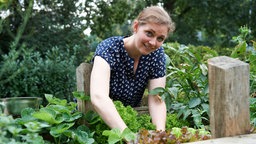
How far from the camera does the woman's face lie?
2492mm

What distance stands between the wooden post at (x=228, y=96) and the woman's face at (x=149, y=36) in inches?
29.0

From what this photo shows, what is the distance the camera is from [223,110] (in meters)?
1.75

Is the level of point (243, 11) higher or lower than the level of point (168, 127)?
higher

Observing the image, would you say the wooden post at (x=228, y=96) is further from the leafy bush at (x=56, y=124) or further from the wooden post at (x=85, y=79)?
the wooden post at (x=85, y=79)

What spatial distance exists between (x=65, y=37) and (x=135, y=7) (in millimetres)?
5419

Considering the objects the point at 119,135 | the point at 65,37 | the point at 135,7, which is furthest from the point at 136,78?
the point at 135,7

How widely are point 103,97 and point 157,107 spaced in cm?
52

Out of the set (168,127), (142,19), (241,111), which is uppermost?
(142,19)

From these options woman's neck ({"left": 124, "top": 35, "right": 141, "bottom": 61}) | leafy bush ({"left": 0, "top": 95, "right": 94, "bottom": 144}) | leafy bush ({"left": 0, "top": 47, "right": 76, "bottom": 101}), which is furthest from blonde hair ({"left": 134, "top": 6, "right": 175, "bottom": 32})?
leafy bush ({"left": 0, "top": 47, "right": 76, "bottom": 101})

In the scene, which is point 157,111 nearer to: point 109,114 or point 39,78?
point 109,114

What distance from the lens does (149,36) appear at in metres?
2.50

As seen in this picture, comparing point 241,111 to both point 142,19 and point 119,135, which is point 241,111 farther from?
point 142,19

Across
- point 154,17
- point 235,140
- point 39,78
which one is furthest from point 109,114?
point 39,78

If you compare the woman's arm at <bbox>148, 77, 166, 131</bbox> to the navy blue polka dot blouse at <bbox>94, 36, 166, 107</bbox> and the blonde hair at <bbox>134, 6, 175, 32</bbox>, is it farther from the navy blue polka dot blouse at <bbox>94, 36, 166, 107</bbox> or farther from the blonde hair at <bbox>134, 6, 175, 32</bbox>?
the blonde hair at <bbox>134, 6, 175, 32</bbox>
